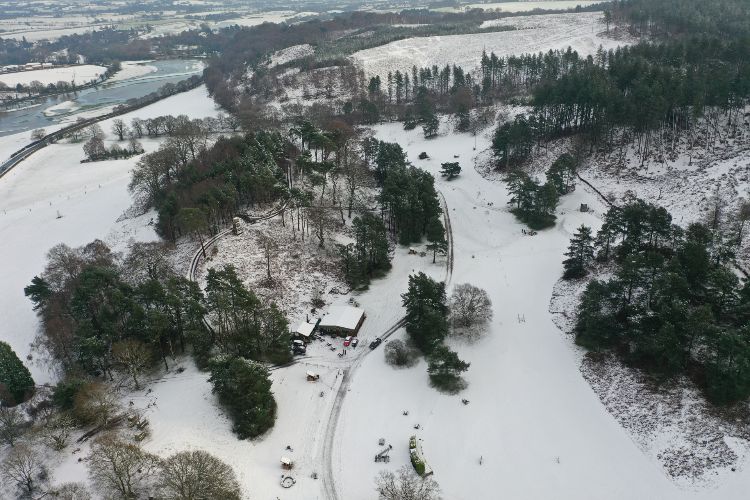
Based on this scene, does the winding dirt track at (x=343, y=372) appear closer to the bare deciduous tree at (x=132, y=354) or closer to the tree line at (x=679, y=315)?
the bare deciduous tree at (x=132, y=354)

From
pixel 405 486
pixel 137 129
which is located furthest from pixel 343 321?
pixel 137 129

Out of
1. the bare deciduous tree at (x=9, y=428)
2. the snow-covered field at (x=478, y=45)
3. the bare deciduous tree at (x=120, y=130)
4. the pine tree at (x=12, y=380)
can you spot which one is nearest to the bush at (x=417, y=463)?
the bare deciduous tree at (x=9, y=428)

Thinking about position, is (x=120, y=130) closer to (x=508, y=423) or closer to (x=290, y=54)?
(x=290, y=54)

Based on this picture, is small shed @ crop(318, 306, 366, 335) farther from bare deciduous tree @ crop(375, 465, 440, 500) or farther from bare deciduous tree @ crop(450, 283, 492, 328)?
bare deciduous tree @ crop(375, 465, 440, 500)

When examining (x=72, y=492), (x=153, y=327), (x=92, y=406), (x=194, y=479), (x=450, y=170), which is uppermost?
(x=153, y=327)

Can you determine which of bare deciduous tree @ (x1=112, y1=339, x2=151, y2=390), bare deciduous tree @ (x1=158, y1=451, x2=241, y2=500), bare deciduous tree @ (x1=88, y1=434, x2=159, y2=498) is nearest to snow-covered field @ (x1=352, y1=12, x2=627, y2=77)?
bare deciduous tree @ (x1=112, y1=339, x2=151, y2=390)
